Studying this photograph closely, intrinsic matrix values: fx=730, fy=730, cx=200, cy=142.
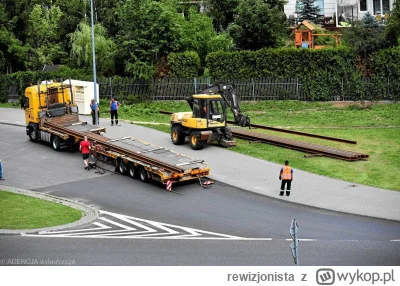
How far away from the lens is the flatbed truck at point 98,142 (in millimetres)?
29188

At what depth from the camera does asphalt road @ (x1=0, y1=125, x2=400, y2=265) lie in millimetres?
20625

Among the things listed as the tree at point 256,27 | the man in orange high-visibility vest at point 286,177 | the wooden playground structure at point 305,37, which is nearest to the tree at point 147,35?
the tree at point 256,27

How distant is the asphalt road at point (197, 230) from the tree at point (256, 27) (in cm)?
2508

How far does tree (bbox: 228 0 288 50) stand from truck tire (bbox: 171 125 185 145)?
19147 mm

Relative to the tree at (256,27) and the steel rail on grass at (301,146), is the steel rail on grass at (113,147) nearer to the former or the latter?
the steel rail on grass at (301,146)

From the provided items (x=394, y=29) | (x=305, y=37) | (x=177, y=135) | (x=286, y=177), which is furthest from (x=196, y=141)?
(x=305, y=37)

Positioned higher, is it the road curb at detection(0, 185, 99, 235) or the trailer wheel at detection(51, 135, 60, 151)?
the trailer wheel at detection(51, 135, 60, 151)

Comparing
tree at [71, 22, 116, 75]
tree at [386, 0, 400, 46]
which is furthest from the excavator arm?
tree at [386, 0, 400, 46]

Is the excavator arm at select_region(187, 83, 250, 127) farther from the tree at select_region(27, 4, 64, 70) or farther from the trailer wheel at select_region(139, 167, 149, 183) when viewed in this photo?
the tree at select_region(27, 4, 64, 70)

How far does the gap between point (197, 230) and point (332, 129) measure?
18271 mm

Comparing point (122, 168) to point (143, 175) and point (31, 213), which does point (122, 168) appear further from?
point (31, 213)

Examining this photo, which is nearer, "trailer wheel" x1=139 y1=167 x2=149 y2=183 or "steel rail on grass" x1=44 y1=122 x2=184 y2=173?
"steel rail on grass" x1=44 y1=122 x2=184 y2=173

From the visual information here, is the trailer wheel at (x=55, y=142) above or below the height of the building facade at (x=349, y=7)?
below

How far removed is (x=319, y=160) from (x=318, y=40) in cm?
2709
